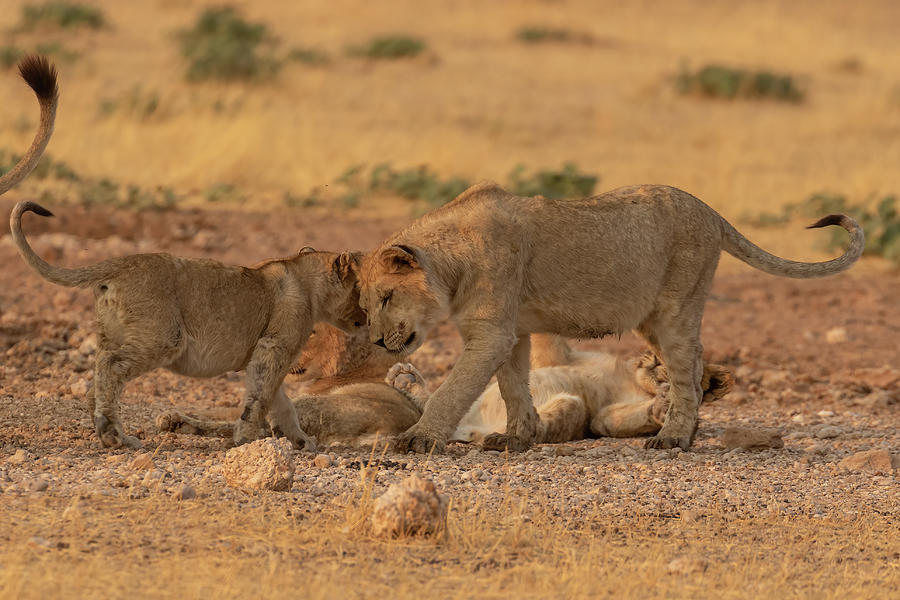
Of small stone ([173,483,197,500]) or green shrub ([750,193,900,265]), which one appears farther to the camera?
green shrub ([750,193,900,265])

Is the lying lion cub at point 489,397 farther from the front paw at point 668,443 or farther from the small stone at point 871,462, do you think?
the small stone at point 871,462

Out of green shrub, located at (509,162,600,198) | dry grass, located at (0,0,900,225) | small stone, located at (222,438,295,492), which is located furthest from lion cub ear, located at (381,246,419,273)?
dry grass, located at (0,0,900,225)

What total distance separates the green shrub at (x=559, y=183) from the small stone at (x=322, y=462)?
360 inches

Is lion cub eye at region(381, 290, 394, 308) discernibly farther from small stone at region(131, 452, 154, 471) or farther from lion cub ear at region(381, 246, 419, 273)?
small stone at region(131, 452, 154, 471)

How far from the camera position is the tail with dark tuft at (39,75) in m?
7.36

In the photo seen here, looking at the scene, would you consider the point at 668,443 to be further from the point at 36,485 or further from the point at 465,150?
the point at 465,150

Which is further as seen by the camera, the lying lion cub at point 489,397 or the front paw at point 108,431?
the lying lion cub at point 489,397

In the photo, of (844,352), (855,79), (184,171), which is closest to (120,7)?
(855,79)

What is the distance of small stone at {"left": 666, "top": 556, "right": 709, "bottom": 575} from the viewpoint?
5.28 metres

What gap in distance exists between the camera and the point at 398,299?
725 centimetres

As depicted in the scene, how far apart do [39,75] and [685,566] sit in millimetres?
4162

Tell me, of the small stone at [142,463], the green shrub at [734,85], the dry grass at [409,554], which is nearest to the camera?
the dry grass at [409,554]

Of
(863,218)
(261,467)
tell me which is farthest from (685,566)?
(863,218)

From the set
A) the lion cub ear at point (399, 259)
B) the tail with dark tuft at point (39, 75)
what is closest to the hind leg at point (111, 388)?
the lion cub ear at point (399, 259)
